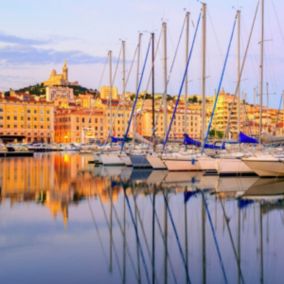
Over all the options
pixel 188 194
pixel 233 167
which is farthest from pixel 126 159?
pixel 188 194

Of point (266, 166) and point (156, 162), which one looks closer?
point (266, 166)

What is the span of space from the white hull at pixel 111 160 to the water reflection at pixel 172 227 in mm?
15949

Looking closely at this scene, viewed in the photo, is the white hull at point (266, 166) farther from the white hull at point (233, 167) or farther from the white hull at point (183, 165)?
the white hull at point (183, 165)

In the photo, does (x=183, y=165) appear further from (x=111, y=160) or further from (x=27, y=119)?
(x=27, y=119)

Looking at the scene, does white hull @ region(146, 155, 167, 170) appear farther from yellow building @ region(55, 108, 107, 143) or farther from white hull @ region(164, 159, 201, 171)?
yellow building @ region(55, 108, 107, 143)

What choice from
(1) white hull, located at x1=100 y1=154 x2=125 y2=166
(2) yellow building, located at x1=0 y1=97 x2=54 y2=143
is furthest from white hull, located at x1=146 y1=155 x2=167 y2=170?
(2) yellow building, located at x1=0 y1=97 x2=54 y2=143

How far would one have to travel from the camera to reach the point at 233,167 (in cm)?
3206

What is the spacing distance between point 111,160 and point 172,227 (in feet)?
99.0

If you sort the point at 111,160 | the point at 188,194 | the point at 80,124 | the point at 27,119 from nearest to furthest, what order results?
the point at 188,194 → the point at 111,160 → the point at 27,119 → the point at 80,124

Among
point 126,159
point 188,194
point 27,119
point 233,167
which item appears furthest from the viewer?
point 27,119

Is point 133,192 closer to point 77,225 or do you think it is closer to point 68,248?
point 77,225

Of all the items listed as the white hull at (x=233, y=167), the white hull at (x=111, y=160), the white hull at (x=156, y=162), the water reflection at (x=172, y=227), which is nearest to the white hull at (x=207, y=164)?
the white hull at (x=233, y=167)

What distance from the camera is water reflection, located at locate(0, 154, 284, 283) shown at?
1108 cm

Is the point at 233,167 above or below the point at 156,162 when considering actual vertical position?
above
